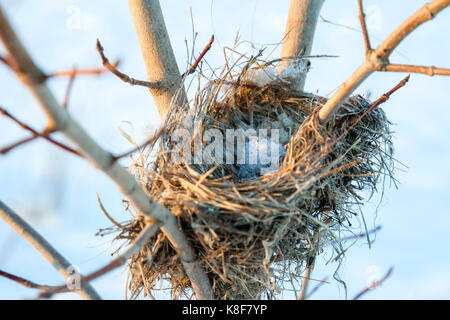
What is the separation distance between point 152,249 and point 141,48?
795 mm

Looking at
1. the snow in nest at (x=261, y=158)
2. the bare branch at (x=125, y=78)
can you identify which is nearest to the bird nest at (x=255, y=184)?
the snow in nest at (x=261, y=158)

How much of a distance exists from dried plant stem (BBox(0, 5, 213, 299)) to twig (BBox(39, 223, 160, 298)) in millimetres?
44

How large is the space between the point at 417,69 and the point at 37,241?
1030 mm

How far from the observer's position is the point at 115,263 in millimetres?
921

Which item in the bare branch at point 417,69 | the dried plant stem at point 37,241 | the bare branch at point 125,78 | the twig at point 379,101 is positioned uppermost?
the bare branch at point 125,78

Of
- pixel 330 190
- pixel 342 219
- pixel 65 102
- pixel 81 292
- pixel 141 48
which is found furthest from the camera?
pixel 141 48

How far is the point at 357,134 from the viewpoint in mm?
1620

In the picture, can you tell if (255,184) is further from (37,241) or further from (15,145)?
(15,145)

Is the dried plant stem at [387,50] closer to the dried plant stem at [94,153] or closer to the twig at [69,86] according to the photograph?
the dried plant stem at [94,153]

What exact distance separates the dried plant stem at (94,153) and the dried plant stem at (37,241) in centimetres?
26

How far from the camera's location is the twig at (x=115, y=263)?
2.96 ft

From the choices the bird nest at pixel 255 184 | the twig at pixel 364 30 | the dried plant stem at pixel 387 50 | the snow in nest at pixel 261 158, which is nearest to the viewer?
the dried plant stem at pixel 387 50
